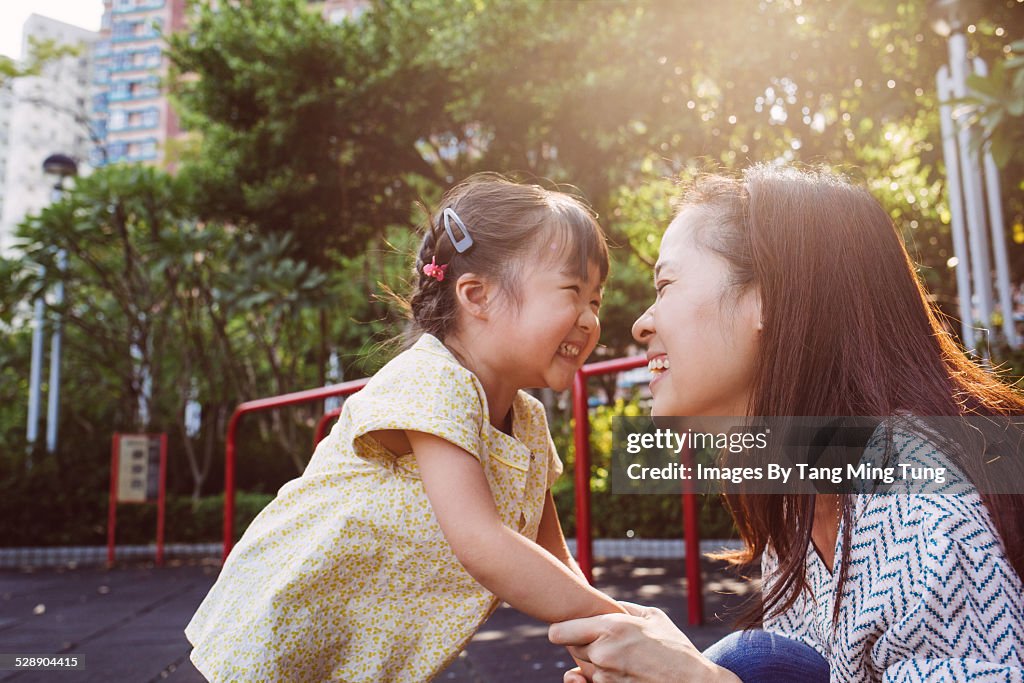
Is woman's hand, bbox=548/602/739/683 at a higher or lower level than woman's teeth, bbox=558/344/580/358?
lower


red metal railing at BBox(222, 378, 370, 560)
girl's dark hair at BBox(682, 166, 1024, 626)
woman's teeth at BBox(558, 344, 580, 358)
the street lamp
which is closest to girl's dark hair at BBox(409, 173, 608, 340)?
woman's teeth at BBox(558, 344, 580, 358)

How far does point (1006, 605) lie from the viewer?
2.56 ft

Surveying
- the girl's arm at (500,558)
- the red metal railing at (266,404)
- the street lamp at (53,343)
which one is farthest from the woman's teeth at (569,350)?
the street lamp at (53,343)

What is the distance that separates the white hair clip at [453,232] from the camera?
1.49 metres

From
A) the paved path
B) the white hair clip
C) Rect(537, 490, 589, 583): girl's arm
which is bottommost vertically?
the paved path

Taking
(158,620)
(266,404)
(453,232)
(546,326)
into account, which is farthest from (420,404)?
(158,620)

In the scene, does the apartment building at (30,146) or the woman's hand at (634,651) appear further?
the apartment building at (30,146)

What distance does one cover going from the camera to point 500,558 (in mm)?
1105

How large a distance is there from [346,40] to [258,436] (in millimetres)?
4527

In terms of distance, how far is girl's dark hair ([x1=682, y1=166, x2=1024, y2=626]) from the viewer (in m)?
0.95

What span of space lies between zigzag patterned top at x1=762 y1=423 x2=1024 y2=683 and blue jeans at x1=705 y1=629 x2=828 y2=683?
349mm

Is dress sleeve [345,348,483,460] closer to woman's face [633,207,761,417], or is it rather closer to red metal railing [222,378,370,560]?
woman's face [633,207,761,417]

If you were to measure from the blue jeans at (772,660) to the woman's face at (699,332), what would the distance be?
0.35 meters

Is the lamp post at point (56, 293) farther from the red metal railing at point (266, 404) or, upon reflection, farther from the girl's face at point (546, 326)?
the girl's face at point (546, 326)
